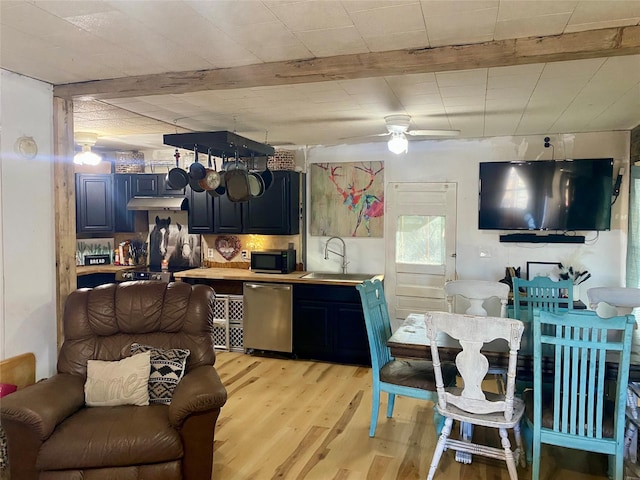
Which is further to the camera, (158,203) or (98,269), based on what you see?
(98,269)

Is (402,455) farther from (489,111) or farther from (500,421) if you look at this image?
(489,111)

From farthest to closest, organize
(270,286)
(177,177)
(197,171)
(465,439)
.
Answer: (270,286), (177,177), (197,171), (465,439)

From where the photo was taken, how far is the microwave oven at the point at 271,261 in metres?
5.29

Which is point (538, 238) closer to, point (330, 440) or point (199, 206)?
point (330, 440)

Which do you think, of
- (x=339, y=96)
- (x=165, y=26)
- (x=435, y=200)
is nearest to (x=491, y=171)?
(x=435, y=200)

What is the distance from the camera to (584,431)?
7.90 ft

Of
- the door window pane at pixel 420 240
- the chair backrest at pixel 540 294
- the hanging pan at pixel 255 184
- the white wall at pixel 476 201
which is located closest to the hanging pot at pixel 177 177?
the hanging pan at pixel 255 184

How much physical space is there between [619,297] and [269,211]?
11.5 ft

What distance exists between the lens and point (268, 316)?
5.12 metres

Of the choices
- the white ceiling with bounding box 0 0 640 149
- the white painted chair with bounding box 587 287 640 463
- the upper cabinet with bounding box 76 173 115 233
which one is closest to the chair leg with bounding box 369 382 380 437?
the white painted chair with bounding box 587 287 640 463

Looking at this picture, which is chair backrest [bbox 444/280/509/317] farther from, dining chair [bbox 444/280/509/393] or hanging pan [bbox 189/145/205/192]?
hanging pan [bbox 189/145/205/192]

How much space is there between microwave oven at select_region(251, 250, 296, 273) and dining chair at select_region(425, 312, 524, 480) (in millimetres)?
2869

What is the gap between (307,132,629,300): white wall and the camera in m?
4.57

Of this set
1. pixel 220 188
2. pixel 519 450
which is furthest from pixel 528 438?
pixel 220 188
